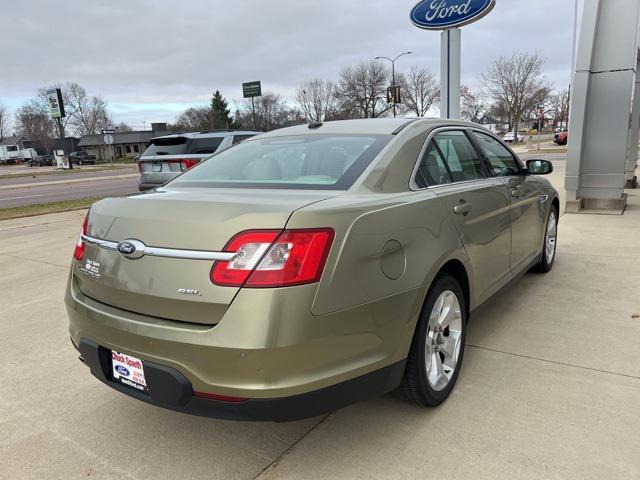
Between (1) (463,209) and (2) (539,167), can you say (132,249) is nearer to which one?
(1) (463,209)

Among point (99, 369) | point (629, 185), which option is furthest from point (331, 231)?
point (629, 185)

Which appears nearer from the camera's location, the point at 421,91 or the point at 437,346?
the point at 437,346

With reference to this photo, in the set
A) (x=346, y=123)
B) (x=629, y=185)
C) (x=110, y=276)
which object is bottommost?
(x=629, y=185)

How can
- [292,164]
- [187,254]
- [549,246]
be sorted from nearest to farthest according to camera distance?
[187,254] < [292,164] < [549,246]

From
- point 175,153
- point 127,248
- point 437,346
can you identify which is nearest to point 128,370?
point 127,248

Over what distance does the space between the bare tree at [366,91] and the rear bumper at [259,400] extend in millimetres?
62139

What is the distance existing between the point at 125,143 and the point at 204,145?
296 ft

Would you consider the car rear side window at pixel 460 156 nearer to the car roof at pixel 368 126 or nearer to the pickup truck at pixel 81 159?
the car roof at pixel 368 126

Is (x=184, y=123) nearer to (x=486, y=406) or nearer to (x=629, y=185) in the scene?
(x=629, y=185)

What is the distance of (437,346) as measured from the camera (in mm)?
2781

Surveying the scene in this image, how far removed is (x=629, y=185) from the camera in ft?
40.7

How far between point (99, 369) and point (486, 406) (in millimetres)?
2057

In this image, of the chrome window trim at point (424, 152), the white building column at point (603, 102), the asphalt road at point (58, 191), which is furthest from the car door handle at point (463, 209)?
the asphalt road at point (58, 191)

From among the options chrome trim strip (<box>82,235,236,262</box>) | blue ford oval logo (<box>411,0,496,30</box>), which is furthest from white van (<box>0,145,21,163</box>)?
chrome trim strip (<box>82,235,236,262</box>)
